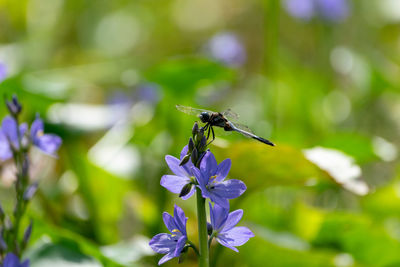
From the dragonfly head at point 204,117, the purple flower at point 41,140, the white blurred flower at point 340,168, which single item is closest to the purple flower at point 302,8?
the white blurred flower at point 340,168

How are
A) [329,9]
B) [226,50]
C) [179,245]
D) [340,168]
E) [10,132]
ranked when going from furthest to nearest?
[329,9], [226,50], [340,168], [10,132], [179,245]

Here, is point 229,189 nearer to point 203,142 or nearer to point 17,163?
point 203,142

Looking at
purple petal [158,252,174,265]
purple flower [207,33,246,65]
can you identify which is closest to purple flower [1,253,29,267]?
purple petal [158,252,174,265]

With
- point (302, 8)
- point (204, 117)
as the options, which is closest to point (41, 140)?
point (204, 117)

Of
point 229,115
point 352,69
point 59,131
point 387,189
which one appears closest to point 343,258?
point 387,189

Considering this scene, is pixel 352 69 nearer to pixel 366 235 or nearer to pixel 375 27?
pixel 366 235

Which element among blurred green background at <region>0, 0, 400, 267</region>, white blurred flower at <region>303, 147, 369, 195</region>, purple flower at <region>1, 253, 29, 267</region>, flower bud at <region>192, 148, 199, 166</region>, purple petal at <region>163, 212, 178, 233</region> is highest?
flower bud at <region>192, 148, 199, 166</region>

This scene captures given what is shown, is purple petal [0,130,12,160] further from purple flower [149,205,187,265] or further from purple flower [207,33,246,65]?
purple flower [207,33,246,65]
